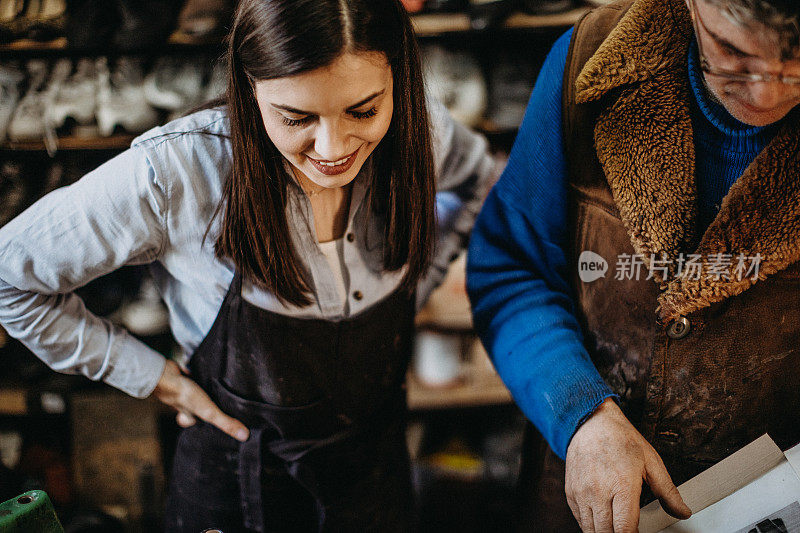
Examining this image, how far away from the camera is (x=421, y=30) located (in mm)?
1544

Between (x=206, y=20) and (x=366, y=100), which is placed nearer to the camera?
(x=366, y=100)

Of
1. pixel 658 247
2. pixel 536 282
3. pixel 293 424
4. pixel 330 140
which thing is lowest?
pixel 293 424

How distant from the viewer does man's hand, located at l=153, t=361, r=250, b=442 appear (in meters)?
1.04

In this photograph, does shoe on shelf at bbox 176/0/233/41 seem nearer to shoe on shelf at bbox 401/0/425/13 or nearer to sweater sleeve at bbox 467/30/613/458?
shoe on shelf at bbox 401/0/425/13

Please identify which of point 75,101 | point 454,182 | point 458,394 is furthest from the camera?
point 458,394

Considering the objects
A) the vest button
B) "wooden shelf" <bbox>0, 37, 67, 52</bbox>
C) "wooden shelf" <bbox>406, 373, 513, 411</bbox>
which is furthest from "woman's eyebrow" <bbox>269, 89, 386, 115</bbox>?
"wooden shelf" <bbox>406, 373, 513, 411</bbox>

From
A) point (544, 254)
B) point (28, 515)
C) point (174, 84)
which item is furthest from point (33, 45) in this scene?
point (544, 254)

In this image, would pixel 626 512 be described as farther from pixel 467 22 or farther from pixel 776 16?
pixel 467 22

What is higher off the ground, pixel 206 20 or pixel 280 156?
pixel 206 20

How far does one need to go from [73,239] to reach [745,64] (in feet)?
2.88

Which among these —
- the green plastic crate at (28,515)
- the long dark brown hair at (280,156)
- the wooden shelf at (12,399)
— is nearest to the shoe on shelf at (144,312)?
the wooden shelf at (12,399)

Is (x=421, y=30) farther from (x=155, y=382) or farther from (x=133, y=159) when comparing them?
(x=155, y=382)

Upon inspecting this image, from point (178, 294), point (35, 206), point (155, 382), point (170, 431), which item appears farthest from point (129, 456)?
point (35, 206)

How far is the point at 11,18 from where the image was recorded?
1387 mm
